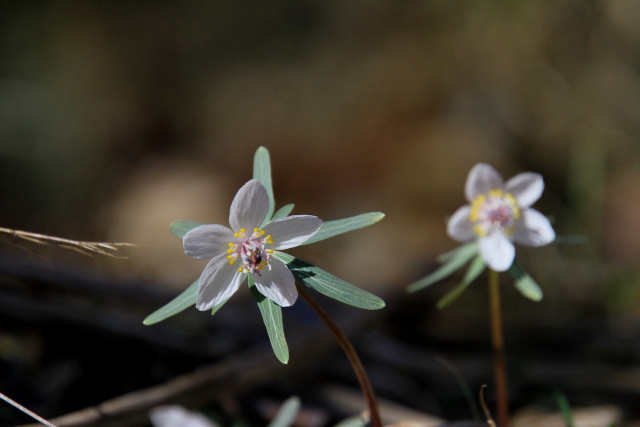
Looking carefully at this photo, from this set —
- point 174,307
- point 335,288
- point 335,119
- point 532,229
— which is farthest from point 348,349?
point 335,119

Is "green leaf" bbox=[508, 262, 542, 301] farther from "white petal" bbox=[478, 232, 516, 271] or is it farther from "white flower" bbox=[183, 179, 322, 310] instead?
"white flower" bbox=[183, 179, 322, 310]

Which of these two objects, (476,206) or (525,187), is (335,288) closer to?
(476,206)

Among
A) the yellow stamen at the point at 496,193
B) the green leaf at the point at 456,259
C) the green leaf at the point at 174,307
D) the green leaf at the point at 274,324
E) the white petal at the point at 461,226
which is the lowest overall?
the green leaf at the point at 274,324

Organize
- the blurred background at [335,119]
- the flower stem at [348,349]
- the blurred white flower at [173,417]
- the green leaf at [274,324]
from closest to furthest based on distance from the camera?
the green leaf at [274,324] < the flower stem at [348,349] < the blurred white flower at [173,417] < the blurred background at [335,119]

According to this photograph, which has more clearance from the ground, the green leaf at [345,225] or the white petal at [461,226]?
the white petal at [461,226]

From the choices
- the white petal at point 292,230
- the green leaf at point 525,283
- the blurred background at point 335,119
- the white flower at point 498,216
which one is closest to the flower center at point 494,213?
the white flower at point 498,216

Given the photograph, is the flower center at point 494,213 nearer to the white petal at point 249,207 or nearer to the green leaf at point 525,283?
the green leaf at point 525,283

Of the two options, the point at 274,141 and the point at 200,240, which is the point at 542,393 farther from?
the point at 274,141
